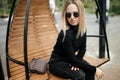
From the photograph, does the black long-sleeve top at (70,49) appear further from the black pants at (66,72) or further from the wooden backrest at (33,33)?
the wooden backrest at (33,33)

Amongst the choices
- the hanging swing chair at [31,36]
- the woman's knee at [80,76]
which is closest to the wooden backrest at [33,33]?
the hanging swing chair at [31,36]

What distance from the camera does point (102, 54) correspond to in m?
5.28

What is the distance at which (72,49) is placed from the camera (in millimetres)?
2756

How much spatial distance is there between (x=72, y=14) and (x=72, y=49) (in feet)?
1.36

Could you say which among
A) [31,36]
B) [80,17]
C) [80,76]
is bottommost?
[80,76]

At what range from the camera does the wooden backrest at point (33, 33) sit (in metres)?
3.45

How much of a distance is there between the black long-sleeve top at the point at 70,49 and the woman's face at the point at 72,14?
3.2 inches

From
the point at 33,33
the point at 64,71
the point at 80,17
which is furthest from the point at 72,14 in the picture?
the point at 33,33

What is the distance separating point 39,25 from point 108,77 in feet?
4.88

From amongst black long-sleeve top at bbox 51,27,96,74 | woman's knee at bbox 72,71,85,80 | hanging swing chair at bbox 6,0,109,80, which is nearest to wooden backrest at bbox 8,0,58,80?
hanging swing chair at bbox 6,0,109,80

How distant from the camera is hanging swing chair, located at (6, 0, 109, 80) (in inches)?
129

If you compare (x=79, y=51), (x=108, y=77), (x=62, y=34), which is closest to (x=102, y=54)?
(x=108, y=77)

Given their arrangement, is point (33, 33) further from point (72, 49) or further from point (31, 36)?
point (72, 49)

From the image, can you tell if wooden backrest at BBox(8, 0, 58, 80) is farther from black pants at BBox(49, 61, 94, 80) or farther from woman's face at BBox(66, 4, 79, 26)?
woman's face at BBox(66, 4, 79, 26)
